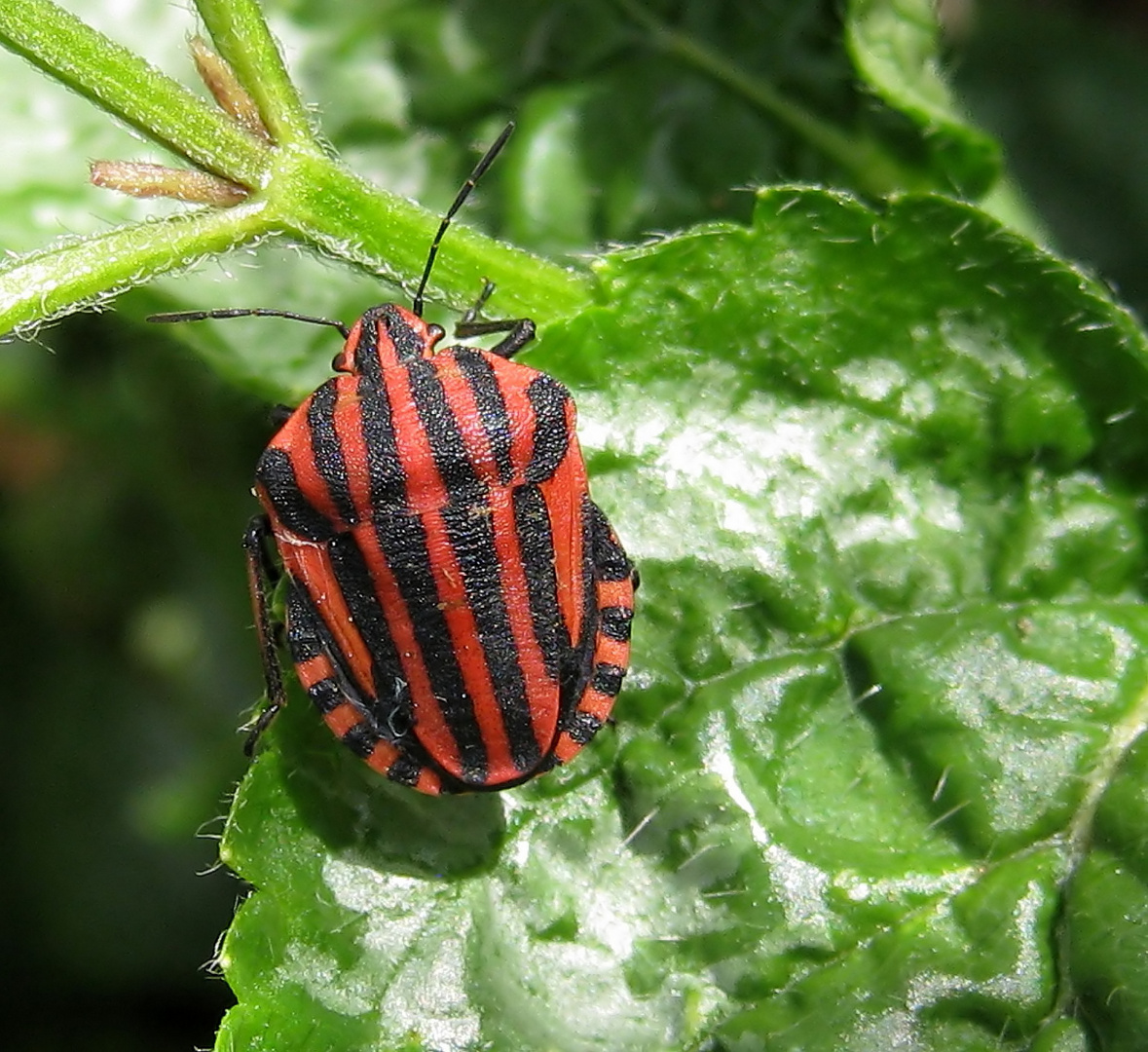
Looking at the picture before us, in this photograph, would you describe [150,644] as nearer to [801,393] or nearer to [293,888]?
[293,888]

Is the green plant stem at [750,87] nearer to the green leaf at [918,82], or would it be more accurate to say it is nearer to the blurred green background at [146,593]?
the green leaf at [918,82]

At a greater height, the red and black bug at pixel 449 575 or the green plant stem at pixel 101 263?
the green plant stem at pixel 101 263

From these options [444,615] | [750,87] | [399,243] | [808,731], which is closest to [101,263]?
[399,243]

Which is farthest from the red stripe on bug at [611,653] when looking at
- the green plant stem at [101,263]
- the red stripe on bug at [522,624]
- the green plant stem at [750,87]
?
the green plant stem at [750,87]

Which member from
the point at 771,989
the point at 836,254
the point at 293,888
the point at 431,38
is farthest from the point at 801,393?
the point at 431,38

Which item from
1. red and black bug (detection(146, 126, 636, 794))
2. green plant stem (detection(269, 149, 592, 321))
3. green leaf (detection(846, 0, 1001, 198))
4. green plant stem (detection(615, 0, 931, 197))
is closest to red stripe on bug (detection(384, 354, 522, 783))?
red and black bug (detection(146, 126, 636, 794))

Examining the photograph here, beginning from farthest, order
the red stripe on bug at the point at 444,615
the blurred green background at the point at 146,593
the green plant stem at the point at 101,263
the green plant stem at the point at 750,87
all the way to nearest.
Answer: the blurred green background at the point at 146,593 < the green plant stem at the point at 750,87 < the red stripe on bug at the point at 444,615 < the green plant stem at the point at 101,263

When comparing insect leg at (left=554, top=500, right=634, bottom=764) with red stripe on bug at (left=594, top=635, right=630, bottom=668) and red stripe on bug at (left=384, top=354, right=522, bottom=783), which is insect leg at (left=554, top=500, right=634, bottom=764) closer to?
red stripe on bug at (left=594, top=635, right=630, bottom=668)

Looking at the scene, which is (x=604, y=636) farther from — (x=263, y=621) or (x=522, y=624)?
(x=263, y=621)
